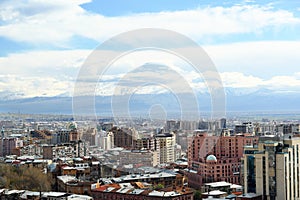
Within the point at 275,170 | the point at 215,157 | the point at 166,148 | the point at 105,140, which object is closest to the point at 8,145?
the point at 105,140

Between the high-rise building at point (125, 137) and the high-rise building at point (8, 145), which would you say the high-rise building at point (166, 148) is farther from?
the high-rise building at point (8, 145)

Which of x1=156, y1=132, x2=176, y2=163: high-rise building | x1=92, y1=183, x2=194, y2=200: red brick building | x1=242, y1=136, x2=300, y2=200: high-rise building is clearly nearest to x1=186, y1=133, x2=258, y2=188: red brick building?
x1=156, y1=132, x2=176, y2=163: high-rise building

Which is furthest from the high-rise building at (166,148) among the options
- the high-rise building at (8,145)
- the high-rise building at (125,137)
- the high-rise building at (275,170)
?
the high-rise building at (275,170)

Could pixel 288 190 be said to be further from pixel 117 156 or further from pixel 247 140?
pixel 117 156

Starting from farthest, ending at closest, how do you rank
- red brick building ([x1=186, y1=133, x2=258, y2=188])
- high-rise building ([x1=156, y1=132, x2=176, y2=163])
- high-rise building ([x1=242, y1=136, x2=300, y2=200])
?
high-rise building ([x1=156, y1=132, x2=176, y2=163]), red brick building ([x1=186, y1=133, x2=258, y2=188]), high-rise building ([x1=242, y1=136, x2=300, y2=200])

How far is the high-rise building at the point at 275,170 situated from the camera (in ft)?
17.0

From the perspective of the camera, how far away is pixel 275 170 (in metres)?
5.19

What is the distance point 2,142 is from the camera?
1417cm

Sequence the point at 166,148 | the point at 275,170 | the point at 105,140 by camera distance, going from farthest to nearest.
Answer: the point at 105,140, the point at 166,148, the point at 275,170

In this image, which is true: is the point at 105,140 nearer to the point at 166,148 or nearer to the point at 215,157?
the point at 166,148

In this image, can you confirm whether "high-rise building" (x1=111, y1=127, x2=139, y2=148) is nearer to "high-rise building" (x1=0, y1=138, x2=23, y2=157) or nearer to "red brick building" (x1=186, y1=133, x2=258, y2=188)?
"red brick building" (x1=186, y1=133, x2=258, y2=188)

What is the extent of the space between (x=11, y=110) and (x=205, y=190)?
24331 mm

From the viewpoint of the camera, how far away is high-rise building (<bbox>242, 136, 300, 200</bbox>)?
5.17 metres

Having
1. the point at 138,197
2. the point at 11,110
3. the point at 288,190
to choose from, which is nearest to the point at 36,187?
the point at 138,197
